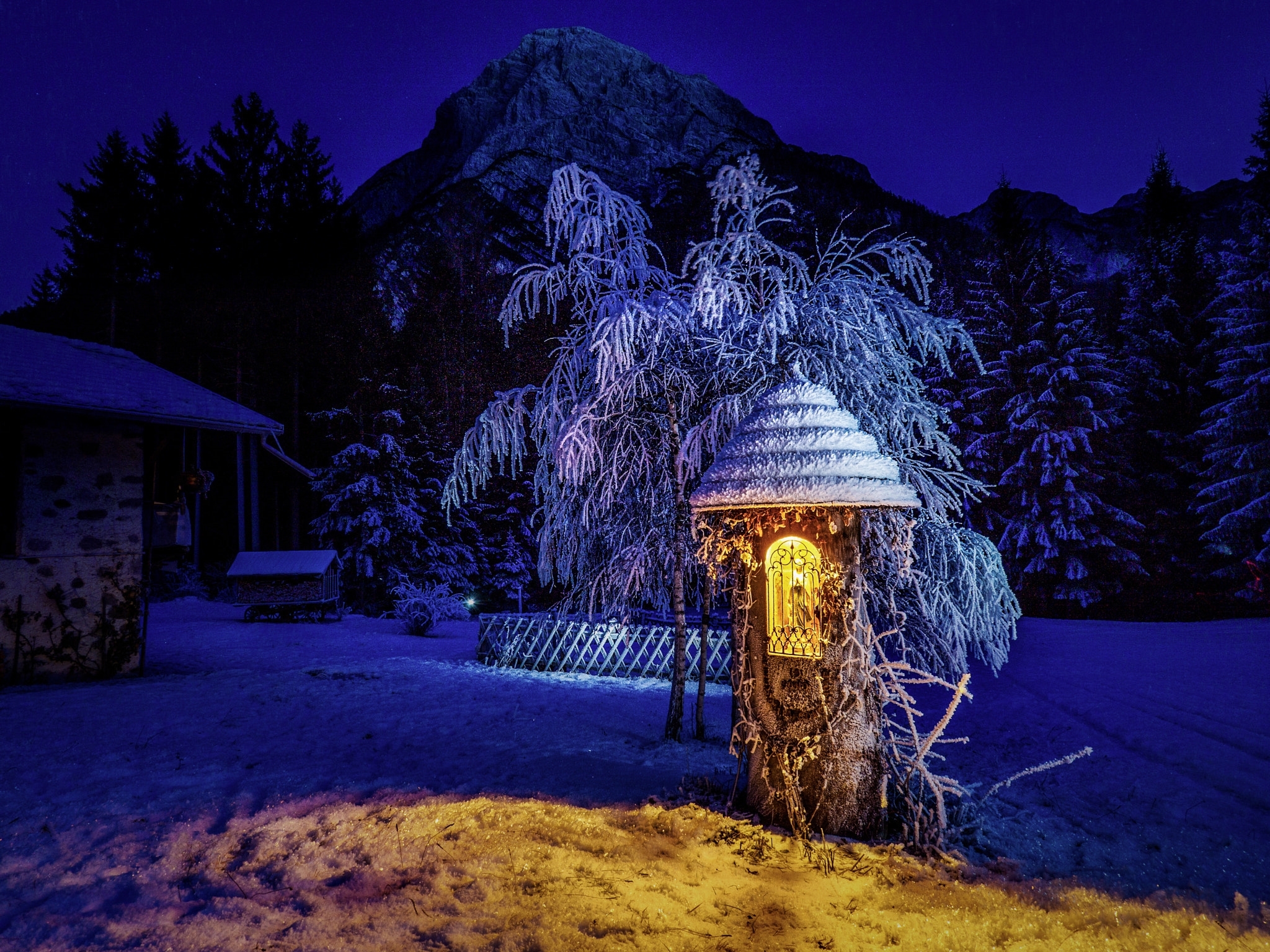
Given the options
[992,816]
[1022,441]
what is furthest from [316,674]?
[1022,441]

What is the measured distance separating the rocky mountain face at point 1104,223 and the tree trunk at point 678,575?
158ft

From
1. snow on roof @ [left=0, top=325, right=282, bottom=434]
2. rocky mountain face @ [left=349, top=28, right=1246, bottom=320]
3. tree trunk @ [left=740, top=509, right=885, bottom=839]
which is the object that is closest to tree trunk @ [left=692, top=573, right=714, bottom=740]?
tree trunk @ [left=740, top=509, right=885, bottom=839]

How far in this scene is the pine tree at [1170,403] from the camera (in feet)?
61.0

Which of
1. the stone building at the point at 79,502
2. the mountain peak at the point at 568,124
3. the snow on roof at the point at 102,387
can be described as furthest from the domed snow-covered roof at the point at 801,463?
the mountain peak at the point at 568,124

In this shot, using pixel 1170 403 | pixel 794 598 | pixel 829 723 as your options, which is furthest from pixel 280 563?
pixel 1170 403

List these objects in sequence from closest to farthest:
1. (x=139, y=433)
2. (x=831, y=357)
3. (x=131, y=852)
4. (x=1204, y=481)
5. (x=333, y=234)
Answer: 1. (x=131, y=852)
2. (x=831, y=357)
3. (x=139, y=433)
4. (x=1204, y=481)
5. (x=333, y=234)

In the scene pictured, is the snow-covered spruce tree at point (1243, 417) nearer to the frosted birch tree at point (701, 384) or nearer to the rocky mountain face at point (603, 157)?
the frosted birch tree at point (701, 384)

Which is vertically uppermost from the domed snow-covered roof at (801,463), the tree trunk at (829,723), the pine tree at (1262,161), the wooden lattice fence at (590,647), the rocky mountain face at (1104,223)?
the rocky mountain face at (1104,223)

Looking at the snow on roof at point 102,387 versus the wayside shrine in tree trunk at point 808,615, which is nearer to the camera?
the wayside shrine in tree trunk at point 808,615

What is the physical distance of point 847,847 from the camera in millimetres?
3639

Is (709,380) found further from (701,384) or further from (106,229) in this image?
(106,229)

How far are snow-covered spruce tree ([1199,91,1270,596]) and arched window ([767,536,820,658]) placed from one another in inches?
676

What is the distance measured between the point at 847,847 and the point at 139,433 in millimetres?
9663

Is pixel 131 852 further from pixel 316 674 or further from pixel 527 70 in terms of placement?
pixel 527 70
